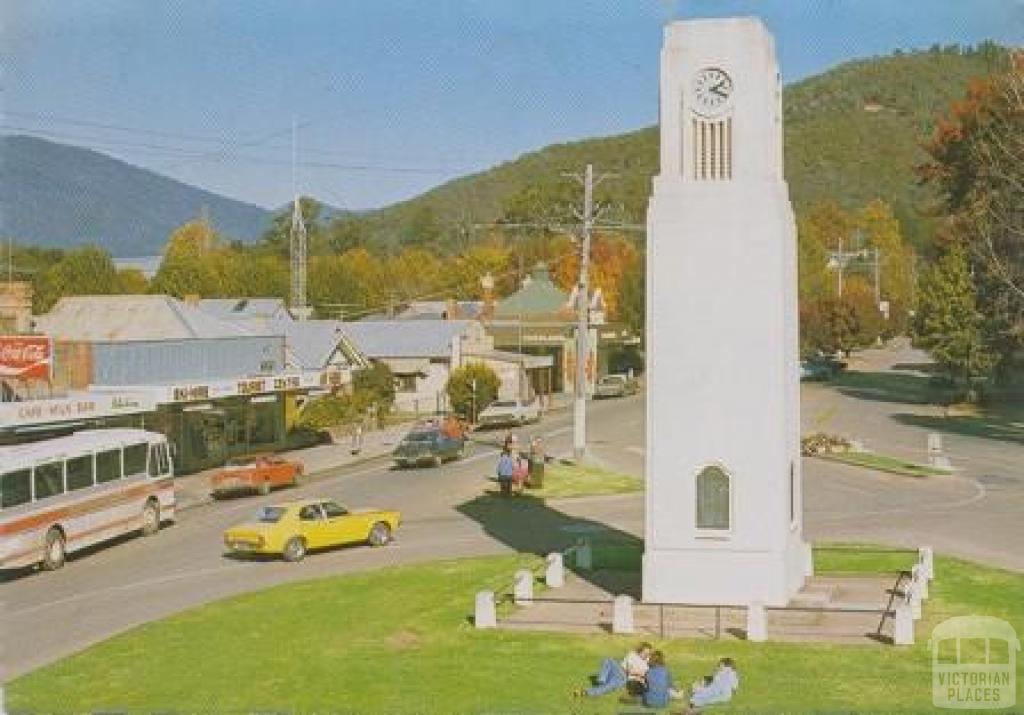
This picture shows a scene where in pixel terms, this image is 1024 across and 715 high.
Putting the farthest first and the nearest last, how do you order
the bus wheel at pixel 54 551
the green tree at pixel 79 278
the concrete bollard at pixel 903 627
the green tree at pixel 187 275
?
1. the green tree at pixel 187 275
2. the green tree at pixel 79 278
3. the bus wheel at pixel 54 551
4. the concrete bollard at pixel 903 627

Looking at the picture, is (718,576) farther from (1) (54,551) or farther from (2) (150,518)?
(2) (150,518)

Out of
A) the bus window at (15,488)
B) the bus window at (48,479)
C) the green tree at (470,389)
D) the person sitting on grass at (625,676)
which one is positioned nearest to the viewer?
the person sitting on grass at (625,676)

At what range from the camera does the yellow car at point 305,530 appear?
33.3 m

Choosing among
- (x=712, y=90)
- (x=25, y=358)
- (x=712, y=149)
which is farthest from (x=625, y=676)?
(x=25, y=358)

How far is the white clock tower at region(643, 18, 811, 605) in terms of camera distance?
84.2ft

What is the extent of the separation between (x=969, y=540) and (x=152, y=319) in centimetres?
3438

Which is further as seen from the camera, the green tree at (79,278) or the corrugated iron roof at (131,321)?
the green tree at (79,278)

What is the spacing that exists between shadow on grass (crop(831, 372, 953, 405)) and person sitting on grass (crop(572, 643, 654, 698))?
63089 mm

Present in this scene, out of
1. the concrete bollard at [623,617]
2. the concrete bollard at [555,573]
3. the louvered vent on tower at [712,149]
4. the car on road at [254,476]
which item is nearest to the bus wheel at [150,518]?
the car on road at [254,476]

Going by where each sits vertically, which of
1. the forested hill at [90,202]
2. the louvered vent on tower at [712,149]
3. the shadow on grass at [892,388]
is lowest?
the shadow on grass at [892,388]

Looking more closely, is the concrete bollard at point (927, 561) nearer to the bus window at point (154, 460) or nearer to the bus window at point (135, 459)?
the bus window at point (135, 459)

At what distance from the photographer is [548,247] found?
490 ft

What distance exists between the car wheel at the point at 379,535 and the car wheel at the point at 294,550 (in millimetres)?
1977

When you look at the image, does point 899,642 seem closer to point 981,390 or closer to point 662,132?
point 662,132
